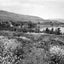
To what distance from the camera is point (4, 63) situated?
5145mm

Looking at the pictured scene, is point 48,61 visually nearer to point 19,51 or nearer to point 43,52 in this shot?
point 43,52

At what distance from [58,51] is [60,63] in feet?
3.14

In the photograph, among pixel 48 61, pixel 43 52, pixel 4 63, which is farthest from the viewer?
pixel 43 52

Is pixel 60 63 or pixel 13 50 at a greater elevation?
pixel 13 50

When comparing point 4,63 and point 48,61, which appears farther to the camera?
point 48,61

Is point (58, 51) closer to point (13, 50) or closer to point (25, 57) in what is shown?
point (25, 57)

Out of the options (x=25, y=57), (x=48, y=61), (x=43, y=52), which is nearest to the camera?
(x=48, y=61)

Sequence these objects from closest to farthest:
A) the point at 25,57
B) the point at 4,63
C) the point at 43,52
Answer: the point at 4,63 < the point at 25,57 < the point at 43,52

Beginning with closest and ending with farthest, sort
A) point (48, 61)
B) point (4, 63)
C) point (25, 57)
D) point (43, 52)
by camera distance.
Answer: point (4, 63), point (48, 61), point (25, 57), point (43, 52)

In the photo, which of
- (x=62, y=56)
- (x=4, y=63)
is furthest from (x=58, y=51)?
(x=4, y=63)

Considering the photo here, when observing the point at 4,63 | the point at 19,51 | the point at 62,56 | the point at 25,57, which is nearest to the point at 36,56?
the point at 25,57

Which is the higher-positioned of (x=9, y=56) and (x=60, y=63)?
(x=9, y=56)

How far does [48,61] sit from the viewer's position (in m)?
5.58

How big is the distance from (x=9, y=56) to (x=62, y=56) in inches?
126
